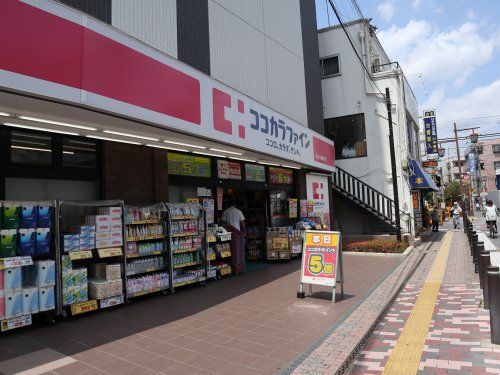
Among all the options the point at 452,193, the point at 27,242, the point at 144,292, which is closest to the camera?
the point at 27,242

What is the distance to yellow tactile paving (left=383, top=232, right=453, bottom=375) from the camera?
4.29 m

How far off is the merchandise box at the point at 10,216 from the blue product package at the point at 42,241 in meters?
0.33

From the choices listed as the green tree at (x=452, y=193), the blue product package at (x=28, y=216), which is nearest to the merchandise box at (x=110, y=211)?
the blue product package at (x=28, y=216)

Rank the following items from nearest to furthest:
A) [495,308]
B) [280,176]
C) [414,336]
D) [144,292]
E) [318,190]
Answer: [495,308]
[414,336]
[144,292]
[280,176]
[318,190]

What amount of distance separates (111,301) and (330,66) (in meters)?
17.4

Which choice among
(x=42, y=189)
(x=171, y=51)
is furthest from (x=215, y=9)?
(x=42, y=189)

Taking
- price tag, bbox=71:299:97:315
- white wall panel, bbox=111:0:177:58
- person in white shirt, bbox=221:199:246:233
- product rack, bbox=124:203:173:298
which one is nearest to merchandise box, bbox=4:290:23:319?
price tag, bbox=71:299:97:315

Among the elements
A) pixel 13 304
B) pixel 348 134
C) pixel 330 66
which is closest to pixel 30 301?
pixel 13 304

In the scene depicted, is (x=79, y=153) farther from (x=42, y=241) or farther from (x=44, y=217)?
(x=42, y=241)

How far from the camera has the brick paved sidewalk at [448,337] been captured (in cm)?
424

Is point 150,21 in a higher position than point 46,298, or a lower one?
higher

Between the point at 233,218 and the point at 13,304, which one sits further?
the point at 233,218

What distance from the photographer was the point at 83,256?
20.4 ft

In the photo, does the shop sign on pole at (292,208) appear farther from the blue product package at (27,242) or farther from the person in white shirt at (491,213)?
the person in white shirt at (491,213)
